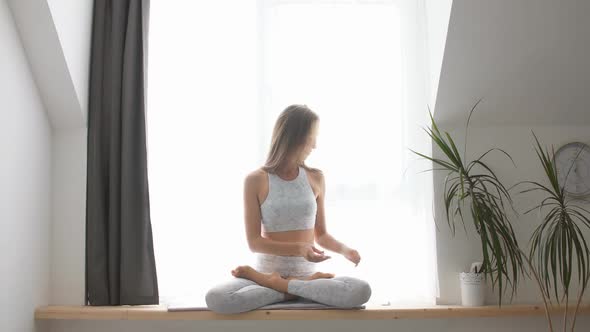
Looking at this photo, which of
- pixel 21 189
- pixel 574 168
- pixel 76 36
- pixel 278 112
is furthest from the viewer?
pixel 278 112

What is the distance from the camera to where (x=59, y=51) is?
2.73 meters

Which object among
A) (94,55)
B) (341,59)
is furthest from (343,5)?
(94,55)

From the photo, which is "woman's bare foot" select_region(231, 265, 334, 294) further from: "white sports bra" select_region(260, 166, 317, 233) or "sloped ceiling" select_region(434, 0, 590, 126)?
"sloped ceiling" select_region(434, 0, 590, 126)

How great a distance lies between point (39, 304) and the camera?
2.90m

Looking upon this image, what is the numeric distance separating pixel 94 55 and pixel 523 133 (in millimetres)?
2081

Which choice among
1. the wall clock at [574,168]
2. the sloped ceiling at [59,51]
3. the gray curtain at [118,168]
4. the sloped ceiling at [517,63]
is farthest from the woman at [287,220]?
the wall clock at [574,168]

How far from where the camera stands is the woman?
110 inches

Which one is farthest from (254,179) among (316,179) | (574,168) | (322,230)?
(574,168)

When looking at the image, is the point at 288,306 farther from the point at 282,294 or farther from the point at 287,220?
the point at 287,220

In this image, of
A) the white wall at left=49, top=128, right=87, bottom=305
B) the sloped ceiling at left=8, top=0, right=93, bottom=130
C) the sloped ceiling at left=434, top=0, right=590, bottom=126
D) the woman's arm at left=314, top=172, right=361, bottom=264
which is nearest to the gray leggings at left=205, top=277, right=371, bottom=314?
the woman's arm at left=314, top=172, right=361, bottom=264

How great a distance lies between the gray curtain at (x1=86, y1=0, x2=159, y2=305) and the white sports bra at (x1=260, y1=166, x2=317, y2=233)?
58cm

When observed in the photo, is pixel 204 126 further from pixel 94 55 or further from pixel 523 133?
pixel 523 133

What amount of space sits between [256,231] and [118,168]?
0.73 metres

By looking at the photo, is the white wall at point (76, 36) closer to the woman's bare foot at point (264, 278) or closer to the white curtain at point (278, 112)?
the white curtain at point (278, 112)
